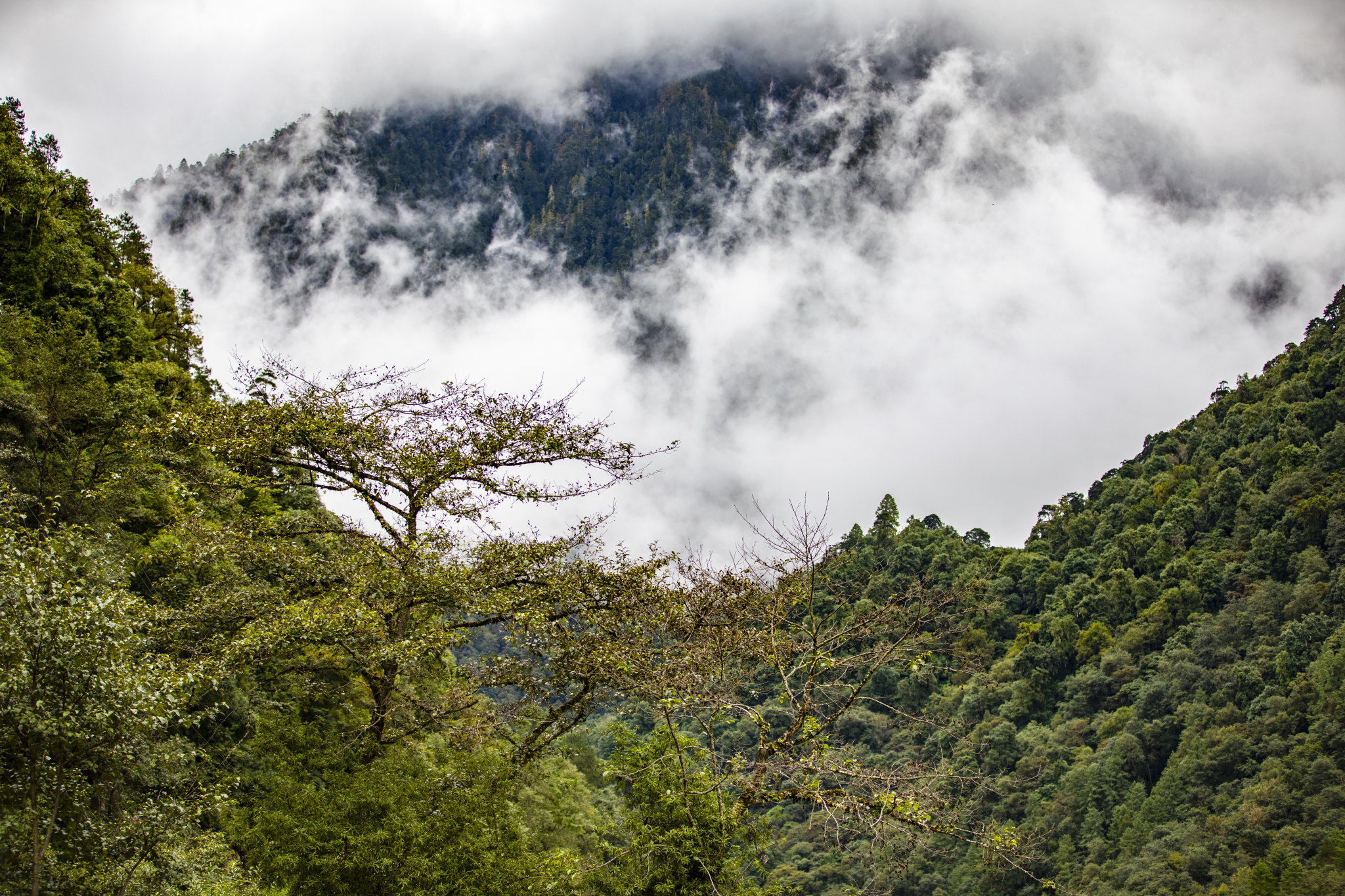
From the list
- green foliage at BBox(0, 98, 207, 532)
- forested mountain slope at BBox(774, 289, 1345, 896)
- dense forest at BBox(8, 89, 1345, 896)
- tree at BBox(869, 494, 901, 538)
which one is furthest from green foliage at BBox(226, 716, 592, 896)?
tree at BBox(869, 494, 901, 538)

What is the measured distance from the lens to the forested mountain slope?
2517 inches

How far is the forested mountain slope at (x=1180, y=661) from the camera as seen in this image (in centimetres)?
6394

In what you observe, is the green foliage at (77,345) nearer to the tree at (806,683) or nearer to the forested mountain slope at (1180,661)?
the tree at (806,683)


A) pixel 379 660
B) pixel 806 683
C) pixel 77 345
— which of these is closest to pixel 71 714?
pixel 379 660

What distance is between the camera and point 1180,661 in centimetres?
8388

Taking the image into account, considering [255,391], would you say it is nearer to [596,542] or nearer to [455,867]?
[596,542]

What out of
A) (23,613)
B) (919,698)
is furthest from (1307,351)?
(23,613)

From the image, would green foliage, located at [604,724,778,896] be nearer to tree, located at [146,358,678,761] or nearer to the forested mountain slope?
tree, located at [146,358,678,761]

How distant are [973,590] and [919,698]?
9722 centimetres

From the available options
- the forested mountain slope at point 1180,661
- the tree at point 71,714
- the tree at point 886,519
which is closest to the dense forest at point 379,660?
the tree at point 71,714

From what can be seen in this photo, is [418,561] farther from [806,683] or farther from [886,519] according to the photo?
[886,519]

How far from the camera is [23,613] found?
22.1ft

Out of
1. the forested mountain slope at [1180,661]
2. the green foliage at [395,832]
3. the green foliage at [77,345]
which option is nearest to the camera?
the green foliage at [395,832]

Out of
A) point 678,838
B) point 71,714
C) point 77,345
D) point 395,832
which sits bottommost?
point 678,838
